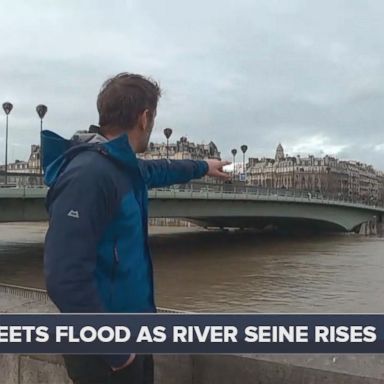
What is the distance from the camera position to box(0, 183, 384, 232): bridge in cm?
2309

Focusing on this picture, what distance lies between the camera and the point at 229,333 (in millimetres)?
1855

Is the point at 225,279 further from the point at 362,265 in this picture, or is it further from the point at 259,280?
the point at 362,265

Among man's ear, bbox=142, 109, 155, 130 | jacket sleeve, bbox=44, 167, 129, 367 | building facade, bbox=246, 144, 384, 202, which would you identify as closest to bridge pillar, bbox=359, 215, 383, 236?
building facade, bbox=246, 144, 384, 202

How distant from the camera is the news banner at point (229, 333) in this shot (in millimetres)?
1814

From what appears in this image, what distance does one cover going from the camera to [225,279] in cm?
2180

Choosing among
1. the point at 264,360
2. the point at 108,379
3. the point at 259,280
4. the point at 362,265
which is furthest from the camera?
the point at 362,265

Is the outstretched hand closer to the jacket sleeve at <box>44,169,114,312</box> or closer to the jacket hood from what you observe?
the jacket hood

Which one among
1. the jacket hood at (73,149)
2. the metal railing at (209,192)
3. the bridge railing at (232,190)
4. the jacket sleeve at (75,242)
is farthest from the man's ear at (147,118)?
the bridge railing at (232,190)

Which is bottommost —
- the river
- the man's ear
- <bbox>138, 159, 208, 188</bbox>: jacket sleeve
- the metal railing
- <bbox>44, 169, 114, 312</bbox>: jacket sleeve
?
the river

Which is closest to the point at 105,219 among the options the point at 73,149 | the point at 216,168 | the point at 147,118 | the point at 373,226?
the point at 73,149

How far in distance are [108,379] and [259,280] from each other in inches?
798

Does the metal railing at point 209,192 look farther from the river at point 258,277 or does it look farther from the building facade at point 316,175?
the building facade at point 316,175

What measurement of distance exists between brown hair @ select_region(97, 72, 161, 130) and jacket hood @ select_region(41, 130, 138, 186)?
0.08 metres

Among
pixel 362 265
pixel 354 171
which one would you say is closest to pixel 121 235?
pixel 362 265
